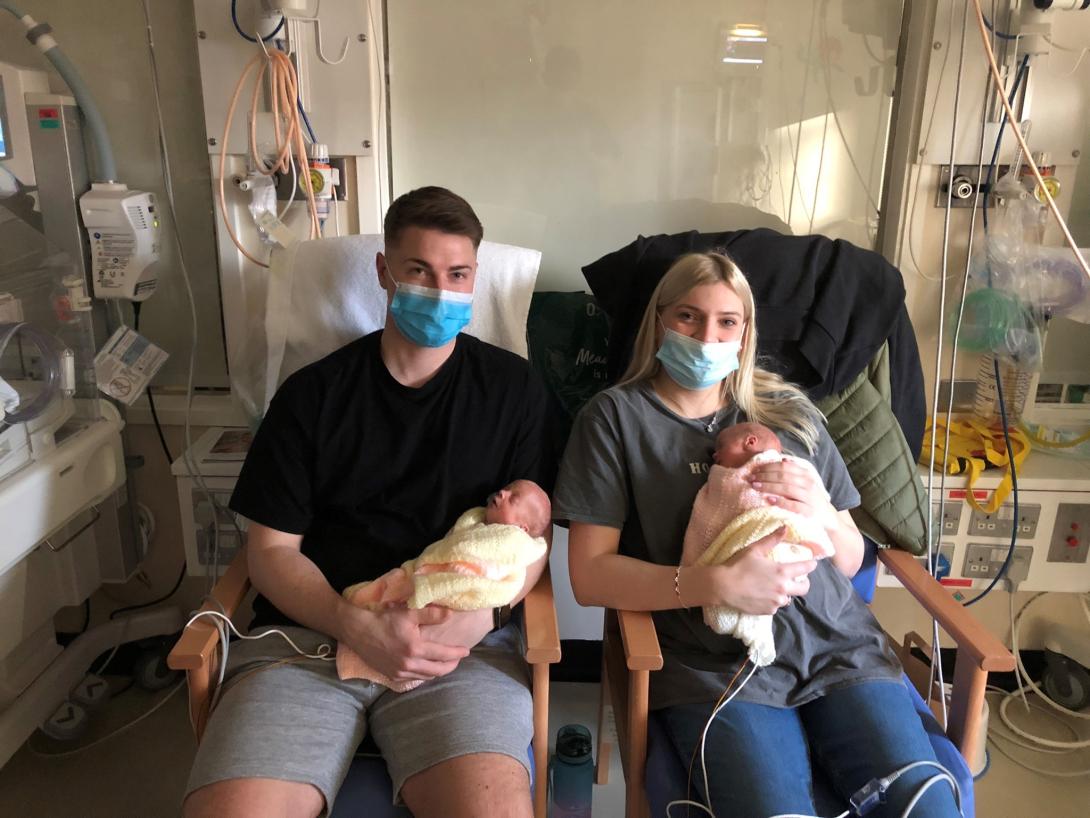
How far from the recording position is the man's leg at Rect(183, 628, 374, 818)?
1274 mm

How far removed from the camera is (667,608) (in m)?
1.49

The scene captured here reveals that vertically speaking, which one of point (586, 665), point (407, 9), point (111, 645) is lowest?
point (586, 665)

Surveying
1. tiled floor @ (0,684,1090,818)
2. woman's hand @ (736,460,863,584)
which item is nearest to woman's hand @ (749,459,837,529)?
woman's hand @ (736,460,863,584)

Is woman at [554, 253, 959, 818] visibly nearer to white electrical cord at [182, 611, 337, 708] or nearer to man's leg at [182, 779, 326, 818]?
white electrical cord at [182, 611, 337, 708]

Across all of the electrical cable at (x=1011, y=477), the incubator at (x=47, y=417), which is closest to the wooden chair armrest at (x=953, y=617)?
the electrical cable at (x=1011, y=477)

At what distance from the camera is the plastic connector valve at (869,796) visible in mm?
1297

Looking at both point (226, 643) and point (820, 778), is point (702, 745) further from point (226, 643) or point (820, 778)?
point (226, 643)

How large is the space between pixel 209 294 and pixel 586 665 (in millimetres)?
1493

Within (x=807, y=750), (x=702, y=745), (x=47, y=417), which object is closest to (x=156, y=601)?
(x=47, y=417)

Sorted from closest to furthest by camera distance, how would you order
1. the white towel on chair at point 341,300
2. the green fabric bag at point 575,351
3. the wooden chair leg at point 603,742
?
1. the white towel on chair at point 341,300
2. the wooden chair leg at point 603,742
3. the green fabric bag at point 575,351

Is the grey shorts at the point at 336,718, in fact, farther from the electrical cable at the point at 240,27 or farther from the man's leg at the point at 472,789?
the electrical cable at the point at 240,27

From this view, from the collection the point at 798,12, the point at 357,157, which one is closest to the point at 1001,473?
the point at 798,12

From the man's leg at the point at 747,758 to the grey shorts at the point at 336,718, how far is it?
0.28 metres

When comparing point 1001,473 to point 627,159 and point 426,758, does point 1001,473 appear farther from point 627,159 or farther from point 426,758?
point 426,758
